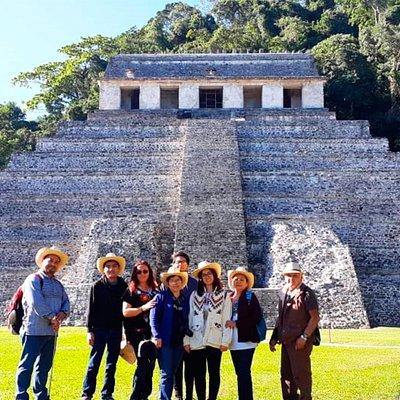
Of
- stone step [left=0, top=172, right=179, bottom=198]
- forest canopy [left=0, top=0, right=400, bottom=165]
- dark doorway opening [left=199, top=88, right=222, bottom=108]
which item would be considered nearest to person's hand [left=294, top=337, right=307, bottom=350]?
stone step [left=0, top=172, right=179, bottom=198]

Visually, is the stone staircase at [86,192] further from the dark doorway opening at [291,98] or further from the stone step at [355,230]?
the dark doorway opening at [291,98]

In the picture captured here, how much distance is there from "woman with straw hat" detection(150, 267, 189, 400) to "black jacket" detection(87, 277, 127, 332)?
0.48m

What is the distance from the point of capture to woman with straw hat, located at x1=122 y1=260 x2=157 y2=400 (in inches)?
229

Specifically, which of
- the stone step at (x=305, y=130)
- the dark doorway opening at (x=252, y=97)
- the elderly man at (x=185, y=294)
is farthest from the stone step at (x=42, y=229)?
the dark doorway opening at (x=252, y=97)

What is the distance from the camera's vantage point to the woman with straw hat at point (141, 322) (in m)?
5.81

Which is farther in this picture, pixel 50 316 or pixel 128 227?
pixel 128 227

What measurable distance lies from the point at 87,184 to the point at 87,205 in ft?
4.19

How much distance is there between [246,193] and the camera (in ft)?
58.0

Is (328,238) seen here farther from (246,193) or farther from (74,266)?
→ (74,266)

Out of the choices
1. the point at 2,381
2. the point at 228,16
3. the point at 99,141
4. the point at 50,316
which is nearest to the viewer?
the point at 50,316

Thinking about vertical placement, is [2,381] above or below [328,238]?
below

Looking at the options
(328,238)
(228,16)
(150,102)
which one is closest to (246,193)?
(328,238)

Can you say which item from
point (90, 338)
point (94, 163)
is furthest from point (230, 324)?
point (94, 163)

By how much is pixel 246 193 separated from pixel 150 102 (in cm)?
1058
